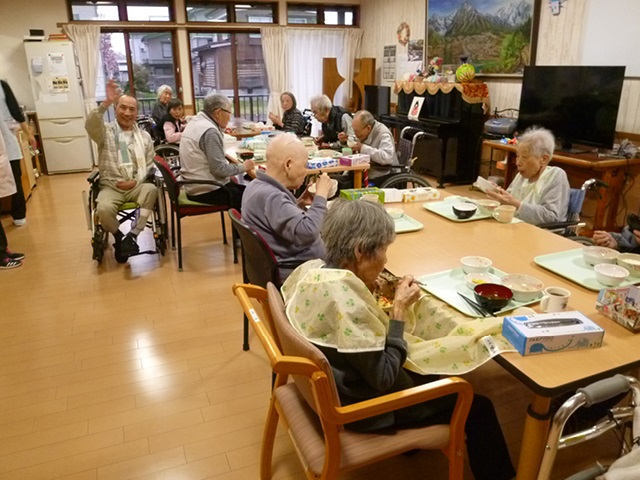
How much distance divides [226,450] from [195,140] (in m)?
2.42

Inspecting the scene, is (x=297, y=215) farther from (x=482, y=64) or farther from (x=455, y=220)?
(x=482, y=64)

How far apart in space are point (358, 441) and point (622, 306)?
84 cm

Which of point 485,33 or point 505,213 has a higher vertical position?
point 485,33

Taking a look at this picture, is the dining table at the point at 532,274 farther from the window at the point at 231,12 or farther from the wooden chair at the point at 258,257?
the window at the point at 231,12

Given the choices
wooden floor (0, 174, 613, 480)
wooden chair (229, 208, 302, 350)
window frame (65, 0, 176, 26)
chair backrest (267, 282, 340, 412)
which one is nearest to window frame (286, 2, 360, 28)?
window frame (65, 0, 176, 26)

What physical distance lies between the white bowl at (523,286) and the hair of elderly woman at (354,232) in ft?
1.47

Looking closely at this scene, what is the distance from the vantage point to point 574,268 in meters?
1.75

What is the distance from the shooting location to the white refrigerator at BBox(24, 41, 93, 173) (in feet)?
21.5

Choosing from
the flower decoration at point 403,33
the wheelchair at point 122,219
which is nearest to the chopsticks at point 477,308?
the wheelchair at point 122,219

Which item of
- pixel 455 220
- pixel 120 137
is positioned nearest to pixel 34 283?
pixel 120 137

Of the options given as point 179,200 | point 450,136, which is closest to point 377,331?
point 179,200

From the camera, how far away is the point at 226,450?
6.40 feet

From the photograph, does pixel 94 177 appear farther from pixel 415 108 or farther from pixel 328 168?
pixel 415 108

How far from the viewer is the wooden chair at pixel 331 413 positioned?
3.83 ft
